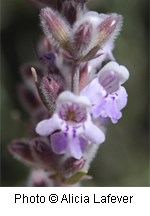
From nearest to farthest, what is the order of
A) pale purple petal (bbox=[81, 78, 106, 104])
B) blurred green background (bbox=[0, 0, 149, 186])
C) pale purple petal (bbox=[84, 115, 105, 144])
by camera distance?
pale purple petal (bbox=[84, 115, 105, 144])
pale purple petal (bbox=[81, 78, 106, 104])
blurred green background (bbox=[0, 0, 149, 186])

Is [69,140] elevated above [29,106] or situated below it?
below

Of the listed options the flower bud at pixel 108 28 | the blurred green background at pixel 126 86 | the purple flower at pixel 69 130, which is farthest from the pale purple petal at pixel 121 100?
the blurred green background at pixel 126 86

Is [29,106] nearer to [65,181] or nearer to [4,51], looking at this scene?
[65,181]

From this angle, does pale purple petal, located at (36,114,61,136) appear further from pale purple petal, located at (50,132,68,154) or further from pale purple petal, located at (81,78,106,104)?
pale purple petal, located at (81,78,106,104)

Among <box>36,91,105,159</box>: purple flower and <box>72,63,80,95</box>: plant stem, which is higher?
<box>72,63,80,95</box>: plant stem

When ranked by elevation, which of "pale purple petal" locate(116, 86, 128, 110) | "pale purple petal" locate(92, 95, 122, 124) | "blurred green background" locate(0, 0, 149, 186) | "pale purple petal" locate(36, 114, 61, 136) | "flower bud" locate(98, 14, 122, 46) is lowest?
"pale purple petal" locate(36, 114, 61, 136)

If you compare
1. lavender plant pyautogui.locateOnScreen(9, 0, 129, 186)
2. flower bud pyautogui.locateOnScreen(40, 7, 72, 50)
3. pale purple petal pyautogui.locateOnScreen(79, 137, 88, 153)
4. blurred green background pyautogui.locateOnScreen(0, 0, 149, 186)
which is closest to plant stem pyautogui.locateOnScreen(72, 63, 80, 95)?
lavender plant pyautogui.locateOnScreen(9, 0, 129, 186)

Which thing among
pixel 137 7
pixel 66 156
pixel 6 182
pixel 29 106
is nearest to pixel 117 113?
pixel 66 156
